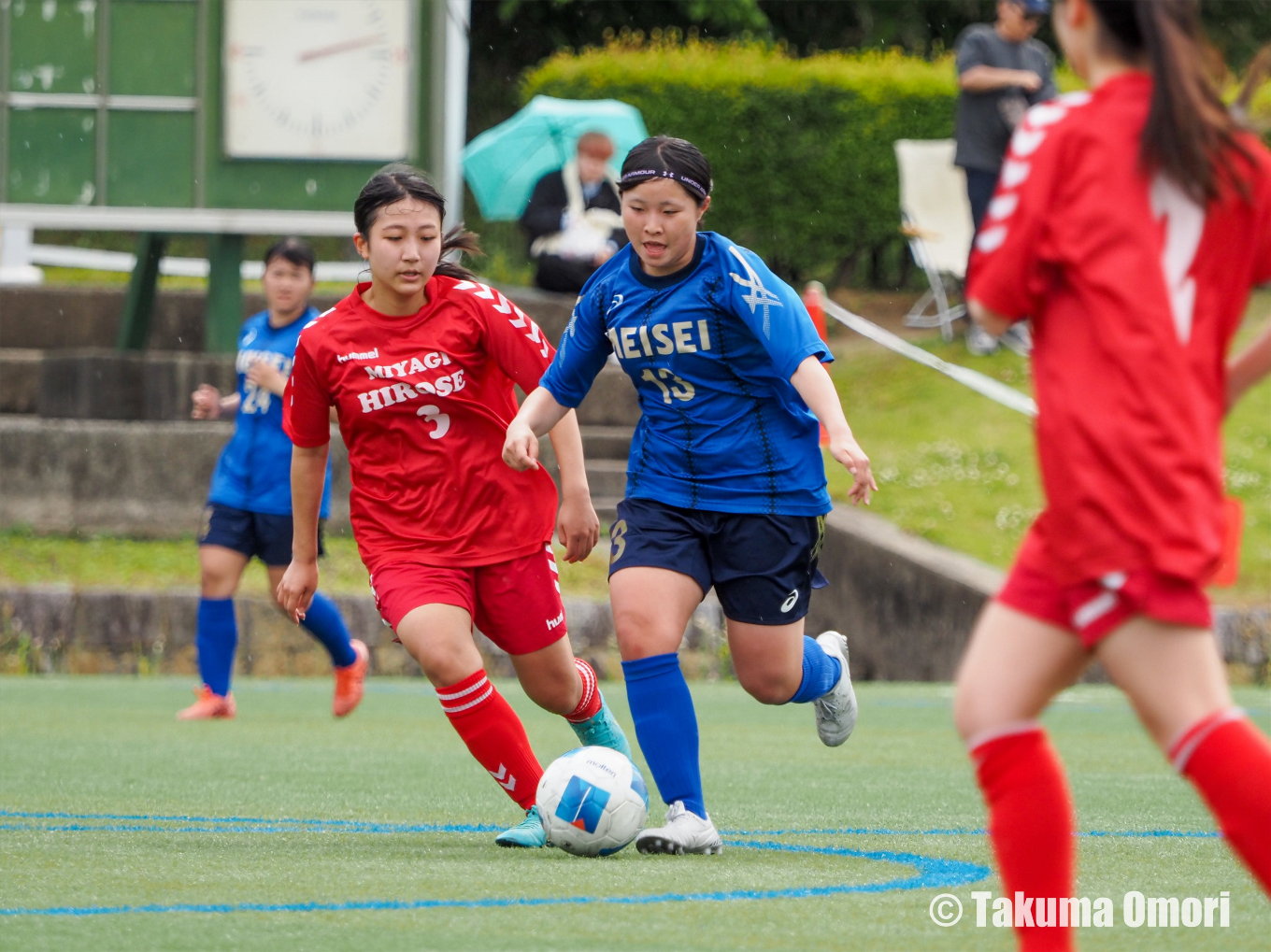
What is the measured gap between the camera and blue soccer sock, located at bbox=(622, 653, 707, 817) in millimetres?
4988

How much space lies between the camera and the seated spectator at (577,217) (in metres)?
13.8

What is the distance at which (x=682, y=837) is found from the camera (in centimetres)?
488

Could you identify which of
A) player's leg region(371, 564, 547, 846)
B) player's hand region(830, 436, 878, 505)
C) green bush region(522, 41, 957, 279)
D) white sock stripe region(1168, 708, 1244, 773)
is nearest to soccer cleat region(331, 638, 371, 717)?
player's leg region(371, 564, 547, 846)

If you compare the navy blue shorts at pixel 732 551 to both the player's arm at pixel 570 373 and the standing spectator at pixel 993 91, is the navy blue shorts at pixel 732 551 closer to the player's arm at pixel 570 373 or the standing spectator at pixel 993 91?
the player's arm at pixel 570 373

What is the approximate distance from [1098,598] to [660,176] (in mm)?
2305

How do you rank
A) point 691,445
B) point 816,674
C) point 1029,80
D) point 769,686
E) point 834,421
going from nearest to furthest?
point 834,421
point 691,445
point 769,686
point 816,674
point 1029,80

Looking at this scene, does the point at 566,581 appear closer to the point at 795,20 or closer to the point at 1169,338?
the point at 1169,338

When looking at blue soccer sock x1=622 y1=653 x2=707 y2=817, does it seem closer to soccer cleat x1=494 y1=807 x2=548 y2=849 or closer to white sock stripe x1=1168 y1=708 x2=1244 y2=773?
soccer cleat x1=494 y1=807 x2=548 y2=849

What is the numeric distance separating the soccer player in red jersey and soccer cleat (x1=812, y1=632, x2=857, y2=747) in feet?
2.86

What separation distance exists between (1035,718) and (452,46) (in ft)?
38.6

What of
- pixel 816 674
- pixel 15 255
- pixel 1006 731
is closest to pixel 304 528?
→ pixel 816 674

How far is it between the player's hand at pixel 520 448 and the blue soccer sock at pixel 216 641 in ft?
14.7

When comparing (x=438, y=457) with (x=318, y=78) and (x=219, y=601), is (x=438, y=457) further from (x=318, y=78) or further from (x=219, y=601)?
(x=318, y=78)

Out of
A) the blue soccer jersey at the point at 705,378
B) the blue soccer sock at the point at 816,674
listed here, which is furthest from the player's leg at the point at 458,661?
the blue soccer sock at the point at 816,674
